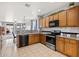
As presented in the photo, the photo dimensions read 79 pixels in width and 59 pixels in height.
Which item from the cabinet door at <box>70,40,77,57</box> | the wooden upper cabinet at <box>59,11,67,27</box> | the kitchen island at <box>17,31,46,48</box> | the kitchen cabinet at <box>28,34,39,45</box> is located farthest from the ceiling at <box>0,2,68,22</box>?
the cabinet door at <box>70,40,77,57</box>

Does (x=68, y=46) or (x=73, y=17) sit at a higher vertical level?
(x=73, y=17)

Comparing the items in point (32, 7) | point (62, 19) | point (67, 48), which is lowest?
point (67, 48)

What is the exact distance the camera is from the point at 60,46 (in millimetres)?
5004

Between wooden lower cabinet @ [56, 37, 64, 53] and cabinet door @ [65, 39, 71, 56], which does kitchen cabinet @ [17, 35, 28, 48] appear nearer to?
wooden lower cabinet @ [56, 37, 64, 53]

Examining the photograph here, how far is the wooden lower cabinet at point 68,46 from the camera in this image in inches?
153

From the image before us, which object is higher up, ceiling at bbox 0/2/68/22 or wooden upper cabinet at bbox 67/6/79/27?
ceiling at bbox 0/2/68/22

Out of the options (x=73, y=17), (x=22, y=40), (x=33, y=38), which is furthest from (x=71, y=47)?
(x=33, y=38)

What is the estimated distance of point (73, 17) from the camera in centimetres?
447

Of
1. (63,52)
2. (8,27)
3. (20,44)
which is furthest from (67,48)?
(8,27)

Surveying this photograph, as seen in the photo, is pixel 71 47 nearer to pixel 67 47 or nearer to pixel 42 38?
pixel 67 47

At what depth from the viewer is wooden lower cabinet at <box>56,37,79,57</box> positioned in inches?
153

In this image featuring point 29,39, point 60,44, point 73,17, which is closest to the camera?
point 73,17

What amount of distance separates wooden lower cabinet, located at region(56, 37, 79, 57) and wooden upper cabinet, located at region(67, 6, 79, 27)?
656 millimetres

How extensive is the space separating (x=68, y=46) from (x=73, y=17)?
1.13 meters
